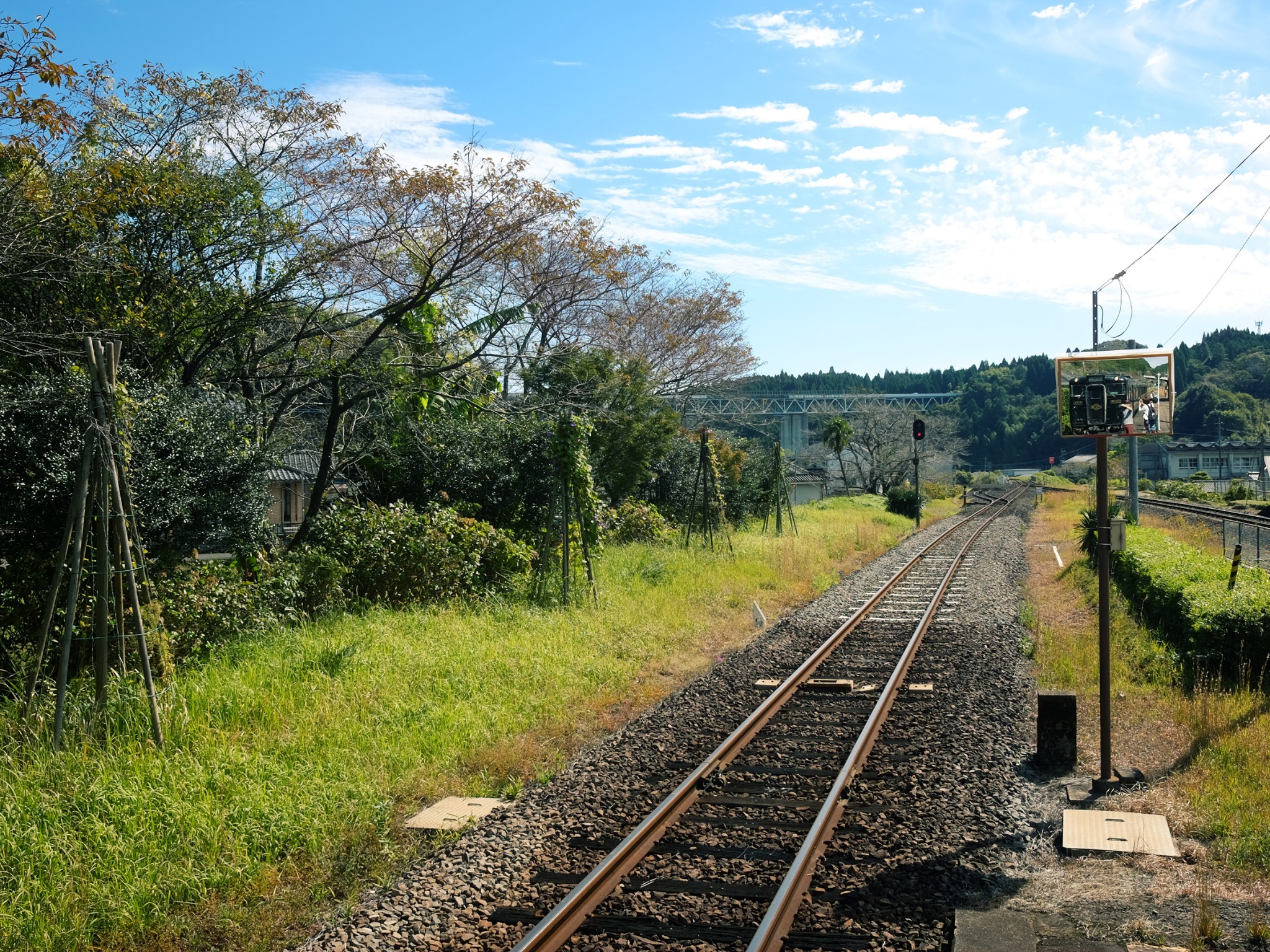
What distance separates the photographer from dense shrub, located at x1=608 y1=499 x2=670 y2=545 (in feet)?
73.4

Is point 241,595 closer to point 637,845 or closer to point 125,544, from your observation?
point 125,544

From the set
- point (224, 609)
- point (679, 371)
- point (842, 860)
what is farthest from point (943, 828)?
point (679, 371)

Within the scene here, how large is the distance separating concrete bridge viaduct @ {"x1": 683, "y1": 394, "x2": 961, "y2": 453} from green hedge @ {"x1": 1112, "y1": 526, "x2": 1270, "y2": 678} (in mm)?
21911

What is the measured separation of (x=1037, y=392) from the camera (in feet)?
443

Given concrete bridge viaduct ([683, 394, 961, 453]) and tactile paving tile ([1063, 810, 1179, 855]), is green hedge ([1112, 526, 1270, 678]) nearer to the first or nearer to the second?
tactile paving tile ([1063, 810, 1179, 855])

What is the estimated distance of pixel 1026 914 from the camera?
5.08 meters

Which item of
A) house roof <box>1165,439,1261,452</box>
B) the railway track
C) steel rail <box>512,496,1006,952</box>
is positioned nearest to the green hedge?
steel rail <box>512,496,1006,952</box>

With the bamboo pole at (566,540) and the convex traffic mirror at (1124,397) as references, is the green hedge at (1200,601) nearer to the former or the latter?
the convex traffic mirror at (1124,397)

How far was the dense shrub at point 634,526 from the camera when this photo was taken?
22.4 m

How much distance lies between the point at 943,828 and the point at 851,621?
7.98 meters

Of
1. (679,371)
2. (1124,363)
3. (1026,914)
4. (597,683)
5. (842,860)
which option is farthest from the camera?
(679,371)

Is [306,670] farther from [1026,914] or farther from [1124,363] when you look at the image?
[1124,363]

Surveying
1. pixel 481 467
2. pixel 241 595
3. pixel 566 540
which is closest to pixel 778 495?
pixel 481 467

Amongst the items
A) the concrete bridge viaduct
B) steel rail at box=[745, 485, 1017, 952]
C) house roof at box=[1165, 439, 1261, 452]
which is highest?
the concrete bridge viaduct
